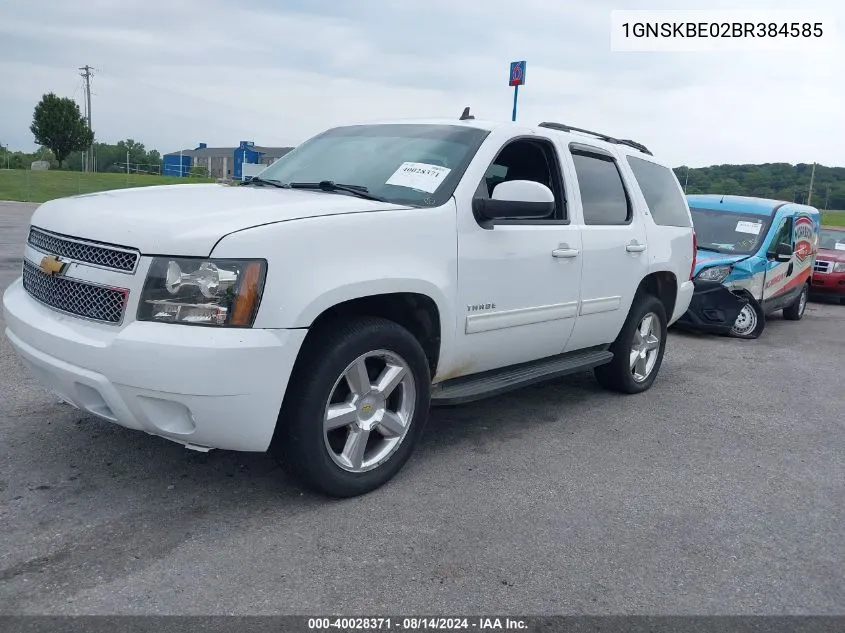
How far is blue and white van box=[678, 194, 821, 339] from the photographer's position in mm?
9031

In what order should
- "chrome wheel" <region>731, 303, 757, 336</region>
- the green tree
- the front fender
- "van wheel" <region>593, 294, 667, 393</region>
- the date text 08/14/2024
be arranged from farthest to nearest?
the green tree, "chrome wheel" <region>731, 303, 757, 336</region>, "van wheel" <region>593, 294, 667, 393</region>, the front fender, the date text 08/14/2024

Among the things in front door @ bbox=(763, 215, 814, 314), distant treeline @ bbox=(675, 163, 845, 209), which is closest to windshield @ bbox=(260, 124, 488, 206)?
front door @ bbox=(763, 215, 814, 314)

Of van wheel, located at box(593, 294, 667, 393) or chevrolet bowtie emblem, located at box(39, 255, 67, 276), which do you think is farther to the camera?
van wheel, located at box(593, 294, 667, 393)

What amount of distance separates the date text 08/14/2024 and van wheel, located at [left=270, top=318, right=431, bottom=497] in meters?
0.85

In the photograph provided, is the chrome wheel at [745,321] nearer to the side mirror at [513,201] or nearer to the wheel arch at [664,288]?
the wheel arch at [664,288]

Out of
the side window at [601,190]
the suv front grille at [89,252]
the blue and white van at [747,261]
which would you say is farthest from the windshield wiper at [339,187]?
the blue and white van at [747,261]

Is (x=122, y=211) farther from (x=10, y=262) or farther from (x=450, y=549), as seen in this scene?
(x=10, y=262)

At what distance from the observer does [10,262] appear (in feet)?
35.0

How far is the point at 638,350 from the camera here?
5.77m

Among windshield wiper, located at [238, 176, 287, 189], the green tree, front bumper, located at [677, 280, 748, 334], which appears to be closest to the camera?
windshield wiper, located at [238, 176, 287, 189]

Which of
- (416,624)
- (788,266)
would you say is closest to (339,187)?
(416,624)

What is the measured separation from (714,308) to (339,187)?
6.42 m

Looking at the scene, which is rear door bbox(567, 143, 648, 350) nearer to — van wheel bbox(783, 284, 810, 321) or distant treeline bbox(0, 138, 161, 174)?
van wheel bbox(783, 284, 810, 321)

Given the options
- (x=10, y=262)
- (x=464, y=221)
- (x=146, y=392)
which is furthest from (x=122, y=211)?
(x=10, y=262)
